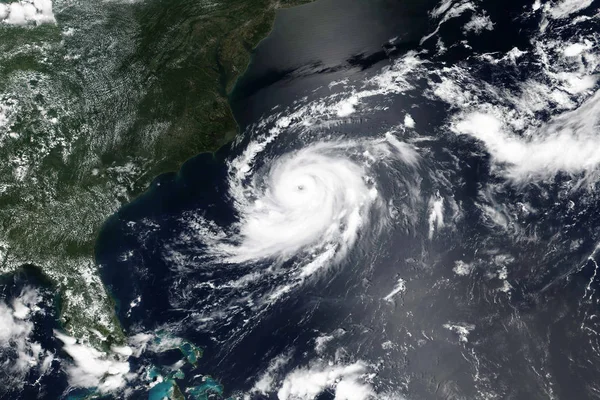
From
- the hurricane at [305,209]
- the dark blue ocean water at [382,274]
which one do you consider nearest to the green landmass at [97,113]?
the dark blue ocean water at [382,274]

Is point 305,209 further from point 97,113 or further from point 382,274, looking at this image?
point 97,113

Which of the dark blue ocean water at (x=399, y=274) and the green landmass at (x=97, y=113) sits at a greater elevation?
the green landmass at (x=97, y=113)

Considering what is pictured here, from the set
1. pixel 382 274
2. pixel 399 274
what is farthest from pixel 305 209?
pixel 399 274

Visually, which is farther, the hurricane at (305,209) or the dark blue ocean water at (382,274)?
the hurricane at (305,209)

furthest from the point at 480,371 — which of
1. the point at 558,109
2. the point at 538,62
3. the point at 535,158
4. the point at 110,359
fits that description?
the point at 110,359

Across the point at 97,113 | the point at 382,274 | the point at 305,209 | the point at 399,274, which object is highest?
Answer: the point at 97,113

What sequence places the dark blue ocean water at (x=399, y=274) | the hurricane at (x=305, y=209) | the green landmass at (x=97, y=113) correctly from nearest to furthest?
the dark blue ocean water at (x=399, y=274), the hurricane at (x=305, y=209), the green landmass at (x=97, y=113)

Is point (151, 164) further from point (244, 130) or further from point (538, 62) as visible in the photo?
point (538, 62)

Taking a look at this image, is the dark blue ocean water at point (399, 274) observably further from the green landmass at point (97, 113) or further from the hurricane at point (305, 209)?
the green landmass at point (97, 113)
